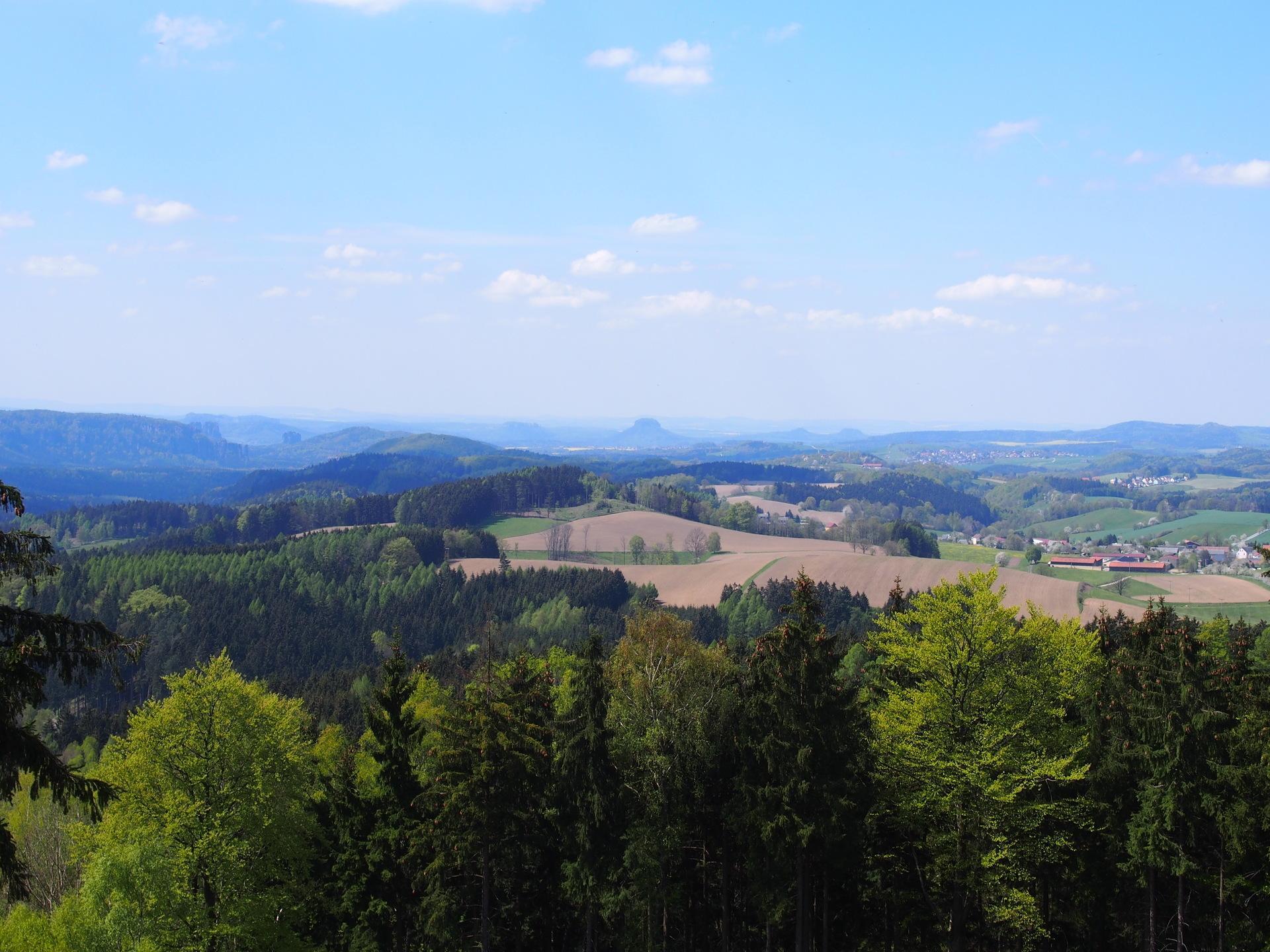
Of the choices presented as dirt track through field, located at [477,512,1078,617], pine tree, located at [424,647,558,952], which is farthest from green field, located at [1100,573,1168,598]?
pine tree, located at [424,647,558,952]

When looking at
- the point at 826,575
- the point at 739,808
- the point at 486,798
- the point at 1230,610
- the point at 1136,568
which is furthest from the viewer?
the point at 1136,568

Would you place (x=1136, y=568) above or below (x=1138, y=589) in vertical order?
below

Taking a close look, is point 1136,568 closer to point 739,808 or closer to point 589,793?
point 739,808

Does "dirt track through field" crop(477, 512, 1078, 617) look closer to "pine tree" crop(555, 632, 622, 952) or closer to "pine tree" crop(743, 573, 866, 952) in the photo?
"pine tree" crop(743, 573, 866, 952)

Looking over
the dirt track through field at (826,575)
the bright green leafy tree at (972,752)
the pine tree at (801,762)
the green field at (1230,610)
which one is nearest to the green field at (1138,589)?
the green field at (1230,610)

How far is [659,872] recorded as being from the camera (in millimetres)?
30188

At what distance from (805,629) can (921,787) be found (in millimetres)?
6117

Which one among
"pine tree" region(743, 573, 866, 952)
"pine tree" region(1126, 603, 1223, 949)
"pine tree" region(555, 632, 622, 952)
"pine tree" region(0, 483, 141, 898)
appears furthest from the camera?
"pine tree" region(555, 632, 622, 952)

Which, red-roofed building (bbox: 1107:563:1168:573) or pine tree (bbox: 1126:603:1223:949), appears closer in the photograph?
pine tree (bbox: 1126:603:1223:949)

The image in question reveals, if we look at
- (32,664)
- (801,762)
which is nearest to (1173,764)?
(801,762)

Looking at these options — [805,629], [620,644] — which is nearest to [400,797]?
[620,644]

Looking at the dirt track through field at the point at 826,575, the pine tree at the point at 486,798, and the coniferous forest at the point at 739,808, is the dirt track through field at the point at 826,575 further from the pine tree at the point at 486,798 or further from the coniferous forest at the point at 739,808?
the pine tree at the point at 486,798

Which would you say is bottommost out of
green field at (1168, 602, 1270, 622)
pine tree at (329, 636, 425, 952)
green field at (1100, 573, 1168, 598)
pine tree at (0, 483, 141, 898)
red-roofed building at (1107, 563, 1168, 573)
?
red-roofed building at (1107, 563, 1168, 573)

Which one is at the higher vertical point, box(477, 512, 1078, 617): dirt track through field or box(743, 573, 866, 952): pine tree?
box(743, 573, 866, 952): pine tree
